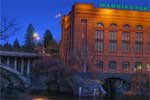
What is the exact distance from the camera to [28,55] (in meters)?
73.9

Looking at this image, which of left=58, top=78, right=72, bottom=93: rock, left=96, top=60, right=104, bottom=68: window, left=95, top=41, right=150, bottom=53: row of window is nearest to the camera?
left=58, top=78, right=72, bottom=93: rock

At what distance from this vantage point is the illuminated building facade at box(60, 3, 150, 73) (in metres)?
83.8

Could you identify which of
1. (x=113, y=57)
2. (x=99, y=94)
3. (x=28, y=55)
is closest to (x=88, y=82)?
(x=99, y=94)

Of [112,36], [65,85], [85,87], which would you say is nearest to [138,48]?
[112,36]

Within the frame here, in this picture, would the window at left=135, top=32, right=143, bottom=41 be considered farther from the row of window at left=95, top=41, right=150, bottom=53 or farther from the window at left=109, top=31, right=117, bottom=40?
the window at left=109, top=31, right=117, bottom=40

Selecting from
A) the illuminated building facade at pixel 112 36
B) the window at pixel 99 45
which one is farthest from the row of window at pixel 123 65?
the window at pixel 99 45

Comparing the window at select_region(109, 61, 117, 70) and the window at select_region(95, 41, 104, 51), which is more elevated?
the window at select_region(95, 41, 104, 51)

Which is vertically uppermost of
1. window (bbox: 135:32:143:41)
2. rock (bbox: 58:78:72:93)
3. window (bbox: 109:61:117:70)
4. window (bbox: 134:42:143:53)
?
window (bbox: 135:32:143:41)

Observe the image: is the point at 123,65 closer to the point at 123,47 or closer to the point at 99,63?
the point at 123,47

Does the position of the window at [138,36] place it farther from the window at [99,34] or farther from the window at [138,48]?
the window at [99,34]

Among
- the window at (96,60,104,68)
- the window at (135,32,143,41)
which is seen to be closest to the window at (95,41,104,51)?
the window at (96,60,104,68)

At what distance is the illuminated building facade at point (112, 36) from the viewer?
83750 millimetres

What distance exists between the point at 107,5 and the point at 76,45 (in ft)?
38.9

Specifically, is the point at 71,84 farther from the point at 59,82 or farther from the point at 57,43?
the point at 57,43
